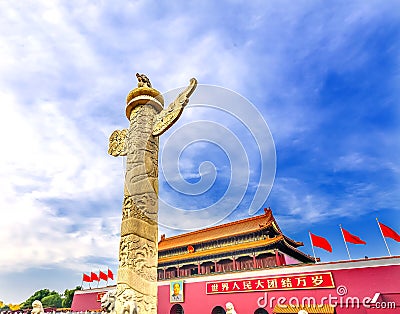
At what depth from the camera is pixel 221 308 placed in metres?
12.6

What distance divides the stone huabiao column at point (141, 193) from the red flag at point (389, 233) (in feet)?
31.1

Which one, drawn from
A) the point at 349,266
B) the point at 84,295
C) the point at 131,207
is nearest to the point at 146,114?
the point at 131,207

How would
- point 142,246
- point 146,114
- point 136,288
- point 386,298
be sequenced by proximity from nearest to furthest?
point 136,288 < point 142,246 < point 146,114 < point 386,298

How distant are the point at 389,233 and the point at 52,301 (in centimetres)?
3805

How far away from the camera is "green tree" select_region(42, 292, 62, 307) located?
109ft

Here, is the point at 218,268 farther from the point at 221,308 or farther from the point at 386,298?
the point at 386,298

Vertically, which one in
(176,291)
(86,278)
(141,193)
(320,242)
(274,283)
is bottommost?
(274,283)

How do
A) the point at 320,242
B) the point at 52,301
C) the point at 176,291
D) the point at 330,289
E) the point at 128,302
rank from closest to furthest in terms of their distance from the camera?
the point at 128,302 < the point at 330,289 < the point at 320,242 < the point at 176,291 < the point at 52,301

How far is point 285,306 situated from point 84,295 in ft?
54.0

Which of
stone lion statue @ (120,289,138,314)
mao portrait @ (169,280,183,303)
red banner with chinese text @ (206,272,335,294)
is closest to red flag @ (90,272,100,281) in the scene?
mao portrait @ (169,280,183,303)

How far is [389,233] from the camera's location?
10070 mm

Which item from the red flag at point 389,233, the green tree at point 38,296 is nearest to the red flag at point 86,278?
the green tree at point 38,296

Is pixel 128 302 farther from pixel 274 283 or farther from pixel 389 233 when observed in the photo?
pixel 389 233

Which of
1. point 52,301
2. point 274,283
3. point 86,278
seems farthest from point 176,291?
point 52,301
